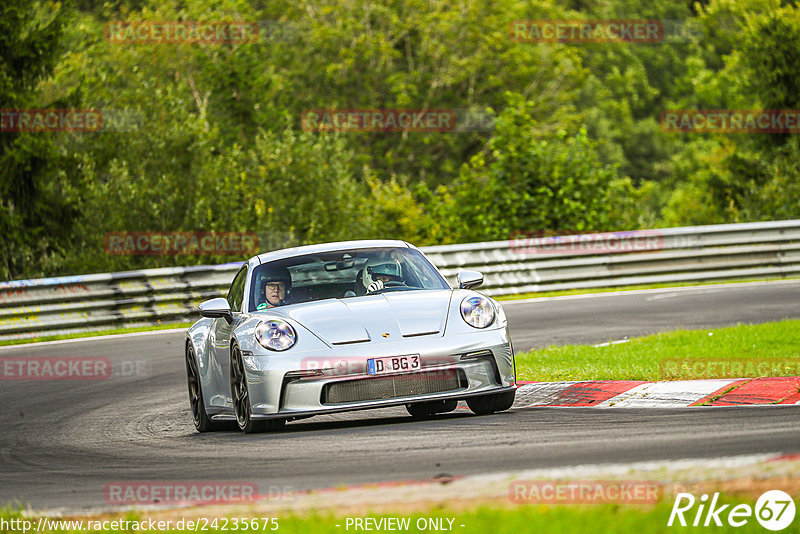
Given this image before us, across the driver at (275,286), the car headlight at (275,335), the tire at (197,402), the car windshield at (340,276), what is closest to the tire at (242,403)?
the car headlight at (275,335)

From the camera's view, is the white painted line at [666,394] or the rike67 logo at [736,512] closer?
the rike67 logo at [736,512]

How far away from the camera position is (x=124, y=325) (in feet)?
62.0

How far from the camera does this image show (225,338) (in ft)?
29.9

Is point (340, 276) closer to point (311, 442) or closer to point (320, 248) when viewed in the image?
point (320, 248)

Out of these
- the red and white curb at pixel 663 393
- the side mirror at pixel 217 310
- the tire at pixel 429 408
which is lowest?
the red and white curb at pixel 663 393

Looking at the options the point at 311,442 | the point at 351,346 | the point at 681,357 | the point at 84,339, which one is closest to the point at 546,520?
the point at 311,442

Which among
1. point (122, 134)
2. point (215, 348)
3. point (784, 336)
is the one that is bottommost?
point (784, 336)

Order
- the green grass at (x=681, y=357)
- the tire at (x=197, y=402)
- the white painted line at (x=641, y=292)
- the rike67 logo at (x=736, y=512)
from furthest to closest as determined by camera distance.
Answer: the white painted line at (x=641, y=292), the green grass at (x=681, y=357), the tire at (x=197, y=402), the rike67 logo at (x=736, y=512)

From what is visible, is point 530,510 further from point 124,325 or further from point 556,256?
point 556,256

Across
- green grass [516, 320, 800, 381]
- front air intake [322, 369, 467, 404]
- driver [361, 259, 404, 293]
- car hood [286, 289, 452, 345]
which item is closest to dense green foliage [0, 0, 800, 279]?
green grass [516, 320, 800, 381]

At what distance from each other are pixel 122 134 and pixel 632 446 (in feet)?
68.4

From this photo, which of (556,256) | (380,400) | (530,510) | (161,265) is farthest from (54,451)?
(161,265)

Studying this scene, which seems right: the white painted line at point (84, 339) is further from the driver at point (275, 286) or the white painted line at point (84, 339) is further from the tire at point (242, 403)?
the tire at point (242, 403)

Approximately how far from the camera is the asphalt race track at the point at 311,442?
607cm
